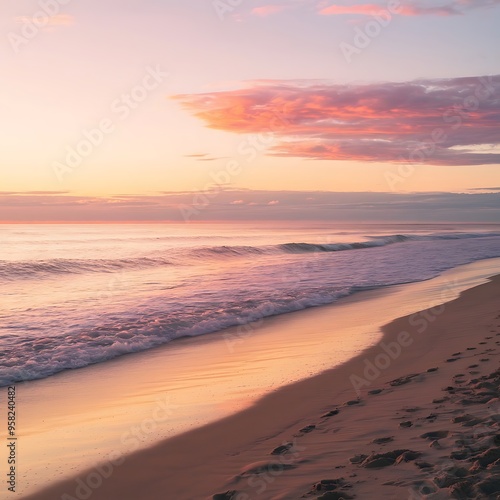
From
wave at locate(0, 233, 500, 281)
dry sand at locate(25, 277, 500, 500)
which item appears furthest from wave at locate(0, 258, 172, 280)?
dry sand at locate(25, 277, 500, 500)

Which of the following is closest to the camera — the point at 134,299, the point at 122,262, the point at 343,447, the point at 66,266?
the point at 343,447

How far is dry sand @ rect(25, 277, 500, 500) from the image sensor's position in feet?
14.2

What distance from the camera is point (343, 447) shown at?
5.27m

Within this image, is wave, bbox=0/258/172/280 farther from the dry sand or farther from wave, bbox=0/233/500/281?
the dry sand

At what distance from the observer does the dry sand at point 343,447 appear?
170 inches

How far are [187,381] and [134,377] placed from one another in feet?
3.70

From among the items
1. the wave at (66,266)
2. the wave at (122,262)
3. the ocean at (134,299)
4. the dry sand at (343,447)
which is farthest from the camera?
the wave at (122,262)

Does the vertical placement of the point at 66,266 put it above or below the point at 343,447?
above

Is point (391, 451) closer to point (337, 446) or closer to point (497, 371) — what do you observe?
point (337, 446)

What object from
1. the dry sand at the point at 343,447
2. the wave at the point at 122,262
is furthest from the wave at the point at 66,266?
the dry sand at the point at 343,447

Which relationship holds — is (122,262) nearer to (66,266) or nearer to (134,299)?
(66,266)

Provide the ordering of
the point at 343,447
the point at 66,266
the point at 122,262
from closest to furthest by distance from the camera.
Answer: the point at 343,447, the point at 66,266, the point at 122,262

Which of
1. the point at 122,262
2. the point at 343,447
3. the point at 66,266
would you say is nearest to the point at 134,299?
the point at 343,447

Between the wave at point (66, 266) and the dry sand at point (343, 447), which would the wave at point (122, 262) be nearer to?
the wave at point (66, 266)
